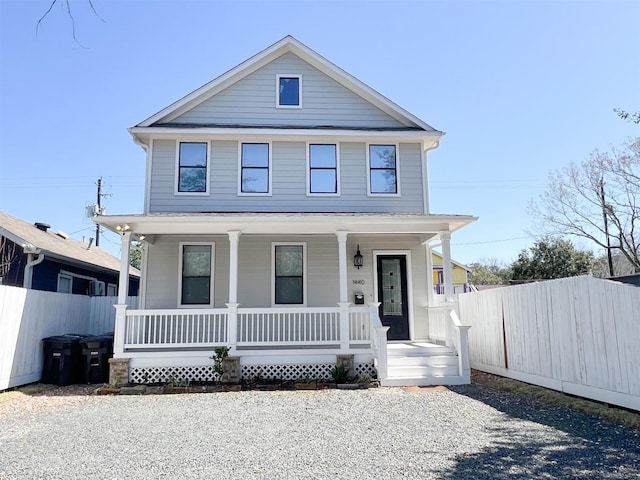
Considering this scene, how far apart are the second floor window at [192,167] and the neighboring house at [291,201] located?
0.09ft

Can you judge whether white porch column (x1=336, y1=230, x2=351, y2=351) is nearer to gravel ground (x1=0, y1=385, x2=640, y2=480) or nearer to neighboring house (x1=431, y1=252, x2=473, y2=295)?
gravel ground (x1=0, y1=385, x2=640, y2=480)

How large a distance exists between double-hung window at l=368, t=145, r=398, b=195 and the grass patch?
16.9 feet

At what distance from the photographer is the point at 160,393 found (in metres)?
8.49

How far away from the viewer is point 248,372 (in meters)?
9.18

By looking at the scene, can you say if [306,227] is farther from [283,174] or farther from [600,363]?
A: [600,363]

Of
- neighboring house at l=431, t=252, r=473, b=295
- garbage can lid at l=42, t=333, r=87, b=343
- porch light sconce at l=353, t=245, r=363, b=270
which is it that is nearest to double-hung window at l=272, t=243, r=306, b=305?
porch light sconce at l=353, t=245, r=363, b=270

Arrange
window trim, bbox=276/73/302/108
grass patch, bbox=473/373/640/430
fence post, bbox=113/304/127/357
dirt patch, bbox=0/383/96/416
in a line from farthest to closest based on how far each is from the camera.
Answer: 1. window trim, bbox=276/73/302/108
2. fence post, bbox=113/304/127/357
3. dirt patch, bbox=0/383/96/416
4. grass patch, bbox=473/373/640/430

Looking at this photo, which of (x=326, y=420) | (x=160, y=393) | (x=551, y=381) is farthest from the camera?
(x=160, y=393)

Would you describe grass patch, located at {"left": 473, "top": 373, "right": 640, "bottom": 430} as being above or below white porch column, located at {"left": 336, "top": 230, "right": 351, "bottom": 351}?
below

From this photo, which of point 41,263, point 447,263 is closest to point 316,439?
point 447,263

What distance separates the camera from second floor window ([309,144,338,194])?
1162 centimetres

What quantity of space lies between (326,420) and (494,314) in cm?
511

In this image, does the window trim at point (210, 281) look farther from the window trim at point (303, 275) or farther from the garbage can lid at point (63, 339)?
the garbage can lid at point (63, 339)

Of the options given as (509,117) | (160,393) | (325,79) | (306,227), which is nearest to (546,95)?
(509,117)
